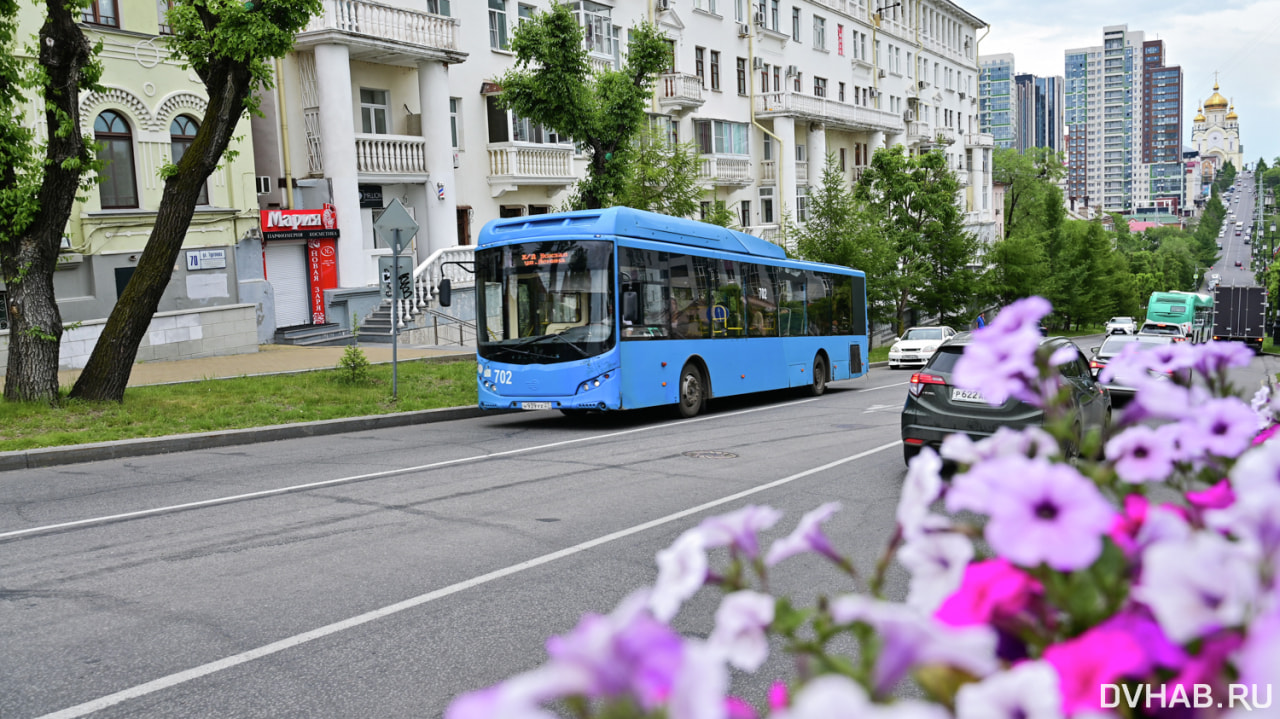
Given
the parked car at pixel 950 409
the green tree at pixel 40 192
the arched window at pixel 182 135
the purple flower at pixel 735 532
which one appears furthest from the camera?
the arched window at pixel 182 135

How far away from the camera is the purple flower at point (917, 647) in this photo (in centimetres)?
112

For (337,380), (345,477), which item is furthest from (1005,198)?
(345,477)

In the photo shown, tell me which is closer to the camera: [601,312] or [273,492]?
[273,492]

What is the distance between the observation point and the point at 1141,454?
5.53ft

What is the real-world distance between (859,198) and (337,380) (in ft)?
117

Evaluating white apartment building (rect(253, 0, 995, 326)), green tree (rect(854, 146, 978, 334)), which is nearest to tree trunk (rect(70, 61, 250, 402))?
white apartment building (rect(253, 0, 995, 326))

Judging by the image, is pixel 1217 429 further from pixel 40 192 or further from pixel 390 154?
pixel 390 154

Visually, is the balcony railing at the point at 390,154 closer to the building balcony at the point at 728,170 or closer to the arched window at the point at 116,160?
the arched window at the point at 116,160

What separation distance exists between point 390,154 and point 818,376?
47.5ft

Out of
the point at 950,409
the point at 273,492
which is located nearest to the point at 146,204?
the point at 273,492

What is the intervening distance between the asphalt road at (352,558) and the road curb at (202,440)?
458 millimetres

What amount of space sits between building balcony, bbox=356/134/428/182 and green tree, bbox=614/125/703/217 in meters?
6.46

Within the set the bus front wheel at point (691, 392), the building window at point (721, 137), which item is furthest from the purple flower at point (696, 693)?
the building window at point (721, 137)

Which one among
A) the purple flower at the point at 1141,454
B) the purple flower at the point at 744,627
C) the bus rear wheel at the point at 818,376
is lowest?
the bus rear wheel at the point at 818,376
